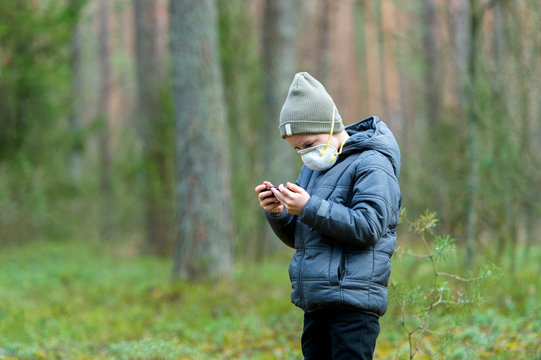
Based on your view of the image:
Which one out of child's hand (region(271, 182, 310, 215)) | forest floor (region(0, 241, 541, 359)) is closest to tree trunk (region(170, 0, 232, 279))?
forest floor (region(0, 241, 541, 359))

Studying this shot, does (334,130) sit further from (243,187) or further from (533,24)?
(243,187)

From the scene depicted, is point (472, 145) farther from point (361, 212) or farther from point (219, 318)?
point (361, 212)

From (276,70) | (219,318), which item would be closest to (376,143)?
(219,318)

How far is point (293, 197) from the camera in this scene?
8.95 ft

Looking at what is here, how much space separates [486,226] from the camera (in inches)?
322

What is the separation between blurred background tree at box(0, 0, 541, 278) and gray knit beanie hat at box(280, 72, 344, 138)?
3.87 m

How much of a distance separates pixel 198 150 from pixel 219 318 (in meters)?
2.61

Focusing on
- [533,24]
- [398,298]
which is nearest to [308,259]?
[398,298]

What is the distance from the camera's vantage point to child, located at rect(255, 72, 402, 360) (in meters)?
2.69

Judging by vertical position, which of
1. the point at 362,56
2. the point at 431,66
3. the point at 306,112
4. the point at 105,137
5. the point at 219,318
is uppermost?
the point at 362,56

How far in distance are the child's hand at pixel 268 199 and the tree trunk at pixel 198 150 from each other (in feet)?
18.1

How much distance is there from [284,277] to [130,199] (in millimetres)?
9036

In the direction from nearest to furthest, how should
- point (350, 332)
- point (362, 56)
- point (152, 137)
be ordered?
point (350, 332) < point (152, 137) < point (362, 56)

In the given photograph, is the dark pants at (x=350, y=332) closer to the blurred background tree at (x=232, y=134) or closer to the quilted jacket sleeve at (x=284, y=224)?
the quilted jacket sleeve at (x=284, y=224)
